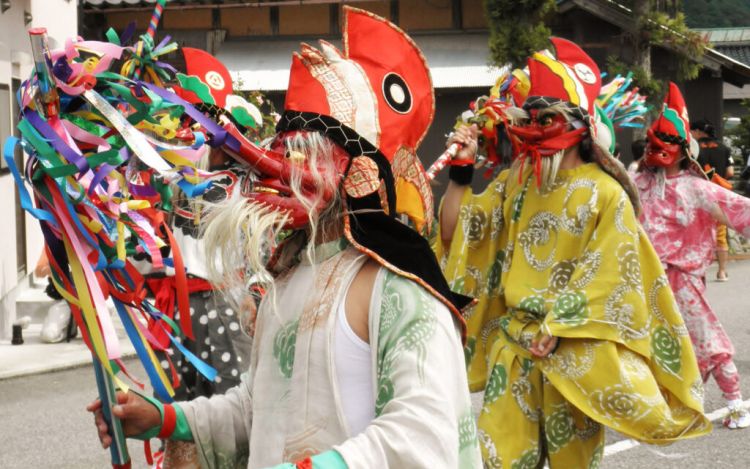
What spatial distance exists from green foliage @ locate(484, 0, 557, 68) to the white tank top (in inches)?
540

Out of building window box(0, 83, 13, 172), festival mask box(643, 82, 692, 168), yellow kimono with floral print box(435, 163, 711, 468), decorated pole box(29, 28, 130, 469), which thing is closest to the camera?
decorated pole box(29, 28, 130, 469)

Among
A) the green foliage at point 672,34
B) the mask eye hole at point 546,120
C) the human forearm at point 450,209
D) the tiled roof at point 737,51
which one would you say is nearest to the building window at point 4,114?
the human forearm at point 450,209

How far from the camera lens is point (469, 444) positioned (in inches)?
96.1

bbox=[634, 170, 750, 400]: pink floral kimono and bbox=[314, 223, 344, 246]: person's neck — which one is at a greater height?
bbox=[314, 223, 344, 246]: person's neck

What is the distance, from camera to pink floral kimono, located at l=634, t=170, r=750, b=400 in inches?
280

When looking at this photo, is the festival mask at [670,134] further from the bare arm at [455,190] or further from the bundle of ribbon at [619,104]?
the bare arm at [455,190]

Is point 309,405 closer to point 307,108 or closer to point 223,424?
point 223,424

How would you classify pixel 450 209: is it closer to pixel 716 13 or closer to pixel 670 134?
pixel 670 134

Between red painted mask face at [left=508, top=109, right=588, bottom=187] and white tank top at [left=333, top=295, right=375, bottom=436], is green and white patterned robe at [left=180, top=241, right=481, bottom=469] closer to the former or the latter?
→ white tank top at [left=333, top=295, right=375, bottom=436]

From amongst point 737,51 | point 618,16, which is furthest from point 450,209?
point 737,51

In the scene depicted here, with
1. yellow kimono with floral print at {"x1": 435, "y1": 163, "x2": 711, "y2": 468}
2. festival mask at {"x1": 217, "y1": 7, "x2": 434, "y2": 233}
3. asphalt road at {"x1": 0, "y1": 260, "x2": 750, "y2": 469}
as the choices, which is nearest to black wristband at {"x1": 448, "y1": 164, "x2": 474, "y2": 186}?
yellow kimono with floral print at {"x1": 435, "y1": 163, "x2": 711, "y2": 468}

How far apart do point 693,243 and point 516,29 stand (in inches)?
359

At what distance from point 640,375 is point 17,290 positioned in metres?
7.70

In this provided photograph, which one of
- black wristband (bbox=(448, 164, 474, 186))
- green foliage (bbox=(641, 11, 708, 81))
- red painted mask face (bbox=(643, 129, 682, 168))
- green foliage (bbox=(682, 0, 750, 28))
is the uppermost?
black wristband (bbox=(448, 164, 474, 186))
